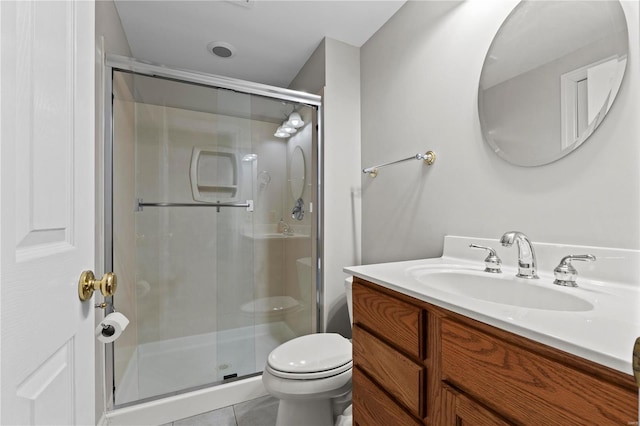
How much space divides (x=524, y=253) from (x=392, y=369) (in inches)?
20.9

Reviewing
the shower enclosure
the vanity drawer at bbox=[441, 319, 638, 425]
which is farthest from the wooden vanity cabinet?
the shower enclosure

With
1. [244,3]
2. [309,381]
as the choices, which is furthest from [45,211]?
[244,3]

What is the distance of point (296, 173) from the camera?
2.05 metres

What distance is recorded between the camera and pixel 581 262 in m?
0.83

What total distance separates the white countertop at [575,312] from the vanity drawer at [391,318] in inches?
1.8

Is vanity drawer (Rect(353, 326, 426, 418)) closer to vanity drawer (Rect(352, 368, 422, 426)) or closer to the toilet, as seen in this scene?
vanity drawer (Rect(352, 368, 422, 426))

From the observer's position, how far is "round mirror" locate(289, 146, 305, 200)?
6.64 feet

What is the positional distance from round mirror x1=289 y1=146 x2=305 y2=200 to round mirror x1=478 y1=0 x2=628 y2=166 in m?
1.18

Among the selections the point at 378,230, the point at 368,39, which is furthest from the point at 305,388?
the point at 368,39

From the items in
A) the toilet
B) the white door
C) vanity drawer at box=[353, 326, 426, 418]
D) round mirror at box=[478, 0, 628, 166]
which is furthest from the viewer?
the toilet

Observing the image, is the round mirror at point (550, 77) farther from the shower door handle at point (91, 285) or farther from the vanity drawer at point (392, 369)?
the shower door handle at point (91, 285)

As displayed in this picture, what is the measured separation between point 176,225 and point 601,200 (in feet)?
7.15

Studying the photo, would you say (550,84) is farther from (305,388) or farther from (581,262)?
(305,388)

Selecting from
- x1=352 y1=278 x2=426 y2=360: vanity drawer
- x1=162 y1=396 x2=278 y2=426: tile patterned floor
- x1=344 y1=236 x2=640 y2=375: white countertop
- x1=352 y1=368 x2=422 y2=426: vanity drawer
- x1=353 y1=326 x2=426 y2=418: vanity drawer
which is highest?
x1=344 y1=236 x2=640 y2=375: white countertop
